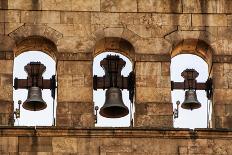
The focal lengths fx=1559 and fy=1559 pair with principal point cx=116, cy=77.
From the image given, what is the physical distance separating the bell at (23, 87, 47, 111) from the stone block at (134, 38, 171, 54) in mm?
2626

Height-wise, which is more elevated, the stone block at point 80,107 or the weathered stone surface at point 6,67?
the weathered stone surface at point 6,67

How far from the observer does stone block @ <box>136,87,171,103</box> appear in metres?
37.6

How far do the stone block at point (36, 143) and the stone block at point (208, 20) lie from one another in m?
4.93

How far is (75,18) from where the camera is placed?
38469 mm

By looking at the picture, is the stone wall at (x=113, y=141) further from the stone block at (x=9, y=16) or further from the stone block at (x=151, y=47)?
the stone block at (x=9, y=16)

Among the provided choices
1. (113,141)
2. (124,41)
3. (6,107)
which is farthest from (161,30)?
(6,107)

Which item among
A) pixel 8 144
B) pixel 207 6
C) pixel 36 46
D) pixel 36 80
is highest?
pixel 207 6

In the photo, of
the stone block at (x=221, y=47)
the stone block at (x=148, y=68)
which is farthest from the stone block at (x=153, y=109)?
the stone block at (x=221, y=47)

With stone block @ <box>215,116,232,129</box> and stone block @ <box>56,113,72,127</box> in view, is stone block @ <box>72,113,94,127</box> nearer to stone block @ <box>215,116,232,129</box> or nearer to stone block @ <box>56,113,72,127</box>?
stone block @ <box>56,113,72,127</box>

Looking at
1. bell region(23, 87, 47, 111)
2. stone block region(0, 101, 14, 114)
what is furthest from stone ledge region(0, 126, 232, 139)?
bell region(23, 87, 47, 111)

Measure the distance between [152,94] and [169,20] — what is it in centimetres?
210

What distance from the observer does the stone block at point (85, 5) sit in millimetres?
38594

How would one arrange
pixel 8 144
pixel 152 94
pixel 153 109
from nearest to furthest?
pixel 8 144, pixel 153 109, pixel 152 94

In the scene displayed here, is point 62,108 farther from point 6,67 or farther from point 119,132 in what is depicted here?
point 6,67
